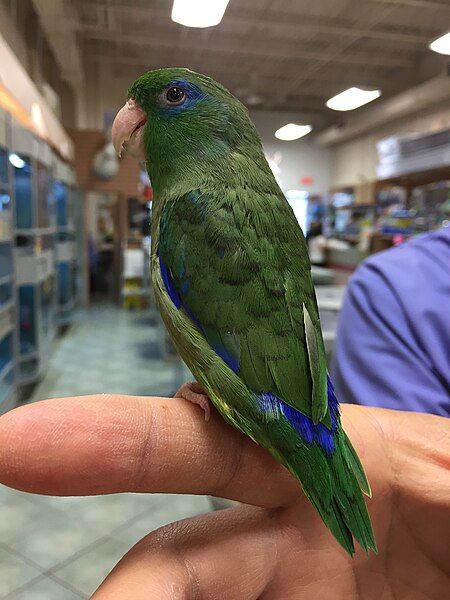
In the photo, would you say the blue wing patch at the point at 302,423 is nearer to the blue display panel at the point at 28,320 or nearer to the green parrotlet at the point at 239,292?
the green parrotlet at the point at 239,292

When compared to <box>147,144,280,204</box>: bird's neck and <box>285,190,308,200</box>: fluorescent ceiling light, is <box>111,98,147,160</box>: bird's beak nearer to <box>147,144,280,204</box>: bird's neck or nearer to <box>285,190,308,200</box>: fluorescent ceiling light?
<box>147,144,280,204</box>: bird's neck

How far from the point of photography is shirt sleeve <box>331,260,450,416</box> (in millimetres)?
798

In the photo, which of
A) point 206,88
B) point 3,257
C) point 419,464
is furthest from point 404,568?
point 3,257

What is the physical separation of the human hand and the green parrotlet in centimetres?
5

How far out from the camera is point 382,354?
850 mm

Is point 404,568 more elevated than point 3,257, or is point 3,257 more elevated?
point 3,257

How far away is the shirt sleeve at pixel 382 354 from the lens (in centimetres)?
80

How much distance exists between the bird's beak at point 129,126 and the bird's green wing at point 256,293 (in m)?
0.09

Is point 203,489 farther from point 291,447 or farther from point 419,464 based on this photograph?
point 419,464

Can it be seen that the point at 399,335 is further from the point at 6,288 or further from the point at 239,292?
the point at 6,288

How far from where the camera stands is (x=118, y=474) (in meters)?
0.38

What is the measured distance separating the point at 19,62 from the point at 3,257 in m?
0.85

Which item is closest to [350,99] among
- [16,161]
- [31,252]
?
[16,161]

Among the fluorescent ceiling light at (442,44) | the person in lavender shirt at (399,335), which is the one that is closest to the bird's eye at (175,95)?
the person in lavender shirt at (399,335)
